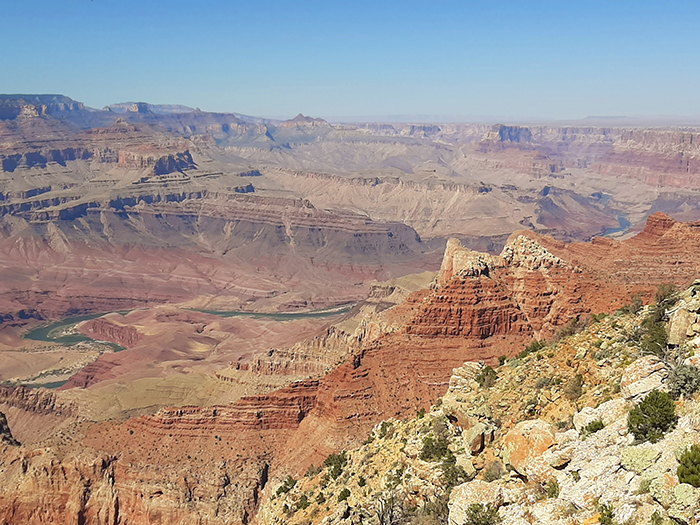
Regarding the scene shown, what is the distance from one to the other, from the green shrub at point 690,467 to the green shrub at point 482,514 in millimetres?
5148

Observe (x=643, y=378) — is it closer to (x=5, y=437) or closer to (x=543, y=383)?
(x=543, y=383)

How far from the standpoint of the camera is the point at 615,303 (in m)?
61.1

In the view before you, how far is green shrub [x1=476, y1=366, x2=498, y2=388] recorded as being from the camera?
3303cm

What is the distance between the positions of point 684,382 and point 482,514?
694 centimetres

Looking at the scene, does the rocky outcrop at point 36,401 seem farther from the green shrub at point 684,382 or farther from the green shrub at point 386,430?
the green shrub at point 684,382

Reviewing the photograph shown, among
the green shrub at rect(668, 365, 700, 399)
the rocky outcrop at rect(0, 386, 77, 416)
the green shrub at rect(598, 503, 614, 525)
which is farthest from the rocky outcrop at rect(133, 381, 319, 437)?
the green shrub at rect(598, 503, 614, 525)

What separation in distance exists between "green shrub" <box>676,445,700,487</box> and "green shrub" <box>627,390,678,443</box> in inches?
63.4

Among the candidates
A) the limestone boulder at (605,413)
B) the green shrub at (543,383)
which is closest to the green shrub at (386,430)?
the green shrub at (543,383)

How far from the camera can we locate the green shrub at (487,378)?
3303cm

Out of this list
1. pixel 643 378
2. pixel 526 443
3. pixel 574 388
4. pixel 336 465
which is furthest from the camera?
pixel 336 465

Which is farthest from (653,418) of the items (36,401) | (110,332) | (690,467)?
(110,332)

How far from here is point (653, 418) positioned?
18.4 m

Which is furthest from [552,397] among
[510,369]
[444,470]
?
[510,369]

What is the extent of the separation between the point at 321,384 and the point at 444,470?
36850 mm
